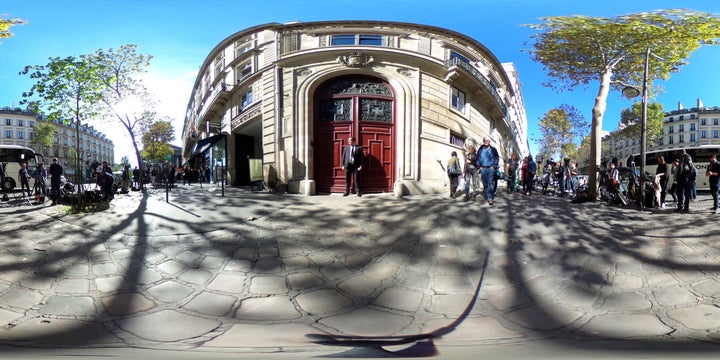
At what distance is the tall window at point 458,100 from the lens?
3.14m

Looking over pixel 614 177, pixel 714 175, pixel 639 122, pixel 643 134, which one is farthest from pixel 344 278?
pixel 714 175

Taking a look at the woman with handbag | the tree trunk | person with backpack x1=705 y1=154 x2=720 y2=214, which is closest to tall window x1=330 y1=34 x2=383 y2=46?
the woman with handbag

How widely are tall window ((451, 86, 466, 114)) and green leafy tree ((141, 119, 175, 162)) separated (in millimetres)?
2983

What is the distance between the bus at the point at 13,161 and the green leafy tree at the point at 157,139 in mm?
985

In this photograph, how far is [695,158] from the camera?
4.41 metres

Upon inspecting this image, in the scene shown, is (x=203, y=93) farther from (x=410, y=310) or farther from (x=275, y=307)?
(x=410, y=310)

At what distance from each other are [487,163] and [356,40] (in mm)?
3020

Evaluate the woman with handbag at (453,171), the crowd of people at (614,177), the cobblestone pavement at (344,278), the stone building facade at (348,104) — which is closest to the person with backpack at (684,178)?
the crowd of people at (614,177)

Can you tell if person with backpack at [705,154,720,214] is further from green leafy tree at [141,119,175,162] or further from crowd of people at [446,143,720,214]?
green leafy tree at [141,119,175,162]

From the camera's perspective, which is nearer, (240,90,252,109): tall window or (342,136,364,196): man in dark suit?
(240,90,252,109): tall window

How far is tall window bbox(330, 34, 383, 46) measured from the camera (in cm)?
238

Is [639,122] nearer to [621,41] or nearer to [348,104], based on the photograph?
[621,41]

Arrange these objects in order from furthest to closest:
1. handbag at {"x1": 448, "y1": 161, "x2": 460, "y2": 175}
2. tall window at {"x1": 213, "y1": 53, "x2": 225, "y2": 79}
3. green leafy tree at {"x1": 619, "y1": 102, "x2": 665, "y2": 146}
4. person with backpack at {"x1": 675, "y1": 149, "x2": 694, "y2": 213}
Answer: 1. person with backpack at {"x1": 675, "y1": 149, "x2": 694, "y2": 213}
2. handbag at {"x1": 448, "y1": 161, "x2": 460, "y2": 175}
3. green leafy tree at {"x1": 619, "y1": 102, "x2": 665, "y2": 146}
4. tall window at {"x1": 213, "y1": 53, "x2": 225, "y2": 79}

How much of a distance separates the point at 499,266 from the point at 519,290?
0.30m
